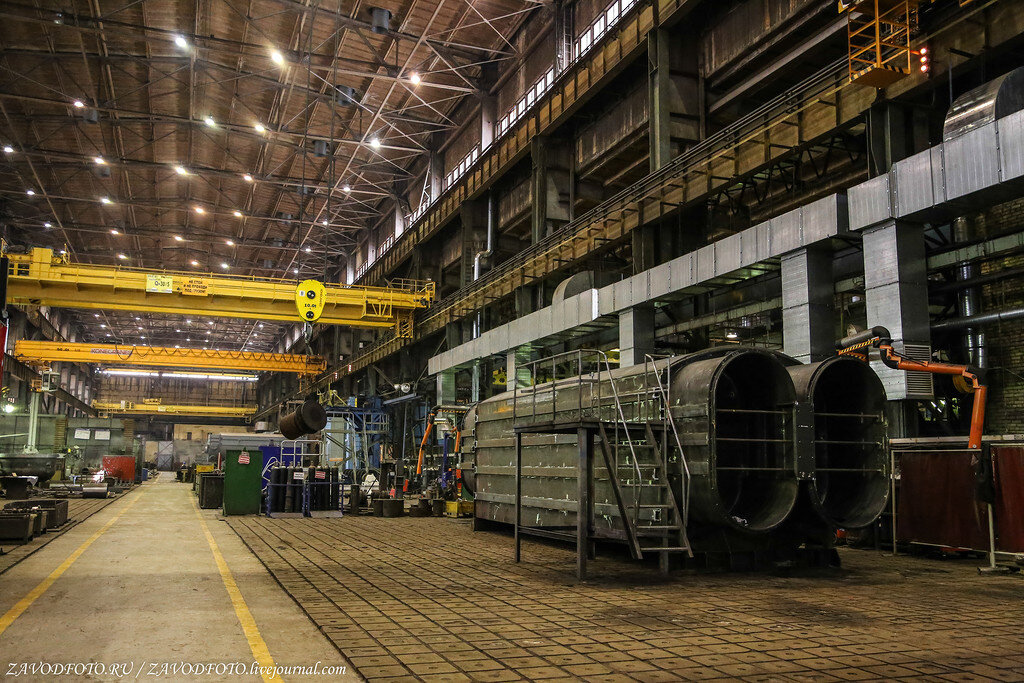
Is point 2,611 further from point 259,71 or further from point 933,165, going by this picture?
point 259,71

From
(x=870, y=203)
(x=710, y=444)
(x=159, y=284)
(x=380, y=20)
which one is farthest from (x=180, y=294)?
(x=710, y=444)

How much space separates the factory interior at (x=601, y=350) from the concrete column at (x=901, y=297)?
0.07 metres

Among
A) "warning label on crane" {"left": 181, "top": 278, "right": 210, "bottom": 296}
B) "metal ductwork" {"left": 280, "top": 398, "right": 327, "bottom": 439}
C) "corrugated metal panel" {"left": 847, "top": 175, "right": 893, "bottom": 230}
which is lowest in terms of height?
"metal ductwork" {"left": 280, "top": 398, "right": 327, "bottom": 439}

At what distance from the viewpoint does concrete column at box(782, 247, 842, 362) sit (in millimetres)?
14695

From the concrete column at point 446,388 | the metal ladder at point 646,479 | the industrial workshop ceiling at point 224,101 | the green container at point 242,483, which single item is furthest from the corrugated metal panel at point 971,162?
the concrete column at point 446,388

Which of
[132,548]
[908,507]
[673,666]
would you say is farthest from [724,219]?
[673,666]

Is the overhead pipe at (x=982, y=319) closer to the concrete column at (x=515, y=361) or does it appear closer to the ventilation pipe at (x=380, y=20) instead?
the concrete column at (x=515, y=361)

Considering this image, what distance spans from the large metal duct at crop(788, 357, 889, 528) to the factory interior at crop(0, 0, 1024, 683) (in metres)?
0.05

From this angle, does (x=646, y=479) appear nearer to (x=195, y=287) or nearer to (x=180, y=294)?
(x=195, y=287)

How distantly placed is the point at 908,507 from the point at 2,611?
12517 millimetres

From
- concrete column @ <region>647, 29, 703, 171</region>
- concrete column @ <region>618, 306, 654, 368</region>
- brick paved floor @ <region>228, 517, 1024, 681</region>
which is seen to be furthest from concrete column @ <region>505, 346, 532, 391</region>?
brick paved floor @ <region>228, 517, 1024, 681</region>

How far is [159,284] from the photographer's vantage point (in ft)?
101

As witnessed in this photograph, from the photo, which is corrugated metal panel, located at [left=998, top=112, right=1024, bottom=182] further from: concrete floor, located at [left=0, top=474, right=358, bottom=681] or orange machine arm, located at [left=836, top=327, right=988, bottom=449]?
concrete floor, located at [left=0, top=474, right=358, bottom=681]

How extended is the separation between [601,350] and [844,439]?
8357 millimetres
